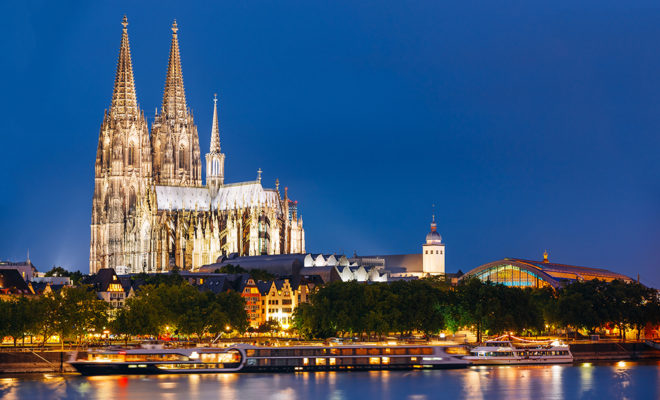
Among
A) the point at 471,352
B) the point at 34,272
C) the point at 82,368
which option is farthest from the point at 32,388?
the point at 34,272

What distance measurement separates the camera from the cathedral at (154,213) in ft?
572

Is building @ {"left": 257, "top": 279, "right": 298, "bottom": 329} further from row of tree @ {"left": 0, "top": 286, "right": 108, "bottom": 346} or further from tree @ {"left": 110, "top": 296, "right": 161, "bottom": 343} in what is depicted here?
row of tree @ {"left": 0, "top": 286, "right": 108, "bottom": 346}

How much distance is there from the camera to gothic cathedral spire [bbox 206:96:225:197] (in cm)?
19006

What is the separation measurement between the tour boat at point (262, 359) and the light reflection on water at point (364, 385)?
1596 millimetres

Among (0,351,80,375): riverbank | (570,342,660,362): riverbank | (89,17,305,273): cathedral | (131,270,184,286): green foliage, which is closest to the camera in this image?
(0,351,80,375): riverbank

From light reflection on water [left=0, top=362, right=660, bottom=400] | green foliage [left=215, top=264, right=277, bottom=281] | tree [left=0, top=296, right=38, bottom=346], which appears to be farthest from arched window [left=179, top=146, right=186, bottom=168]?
light reflection on water [left=0, top=362, right=660, bottom=400]

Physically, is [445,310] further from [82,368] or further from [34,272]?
[34,272]

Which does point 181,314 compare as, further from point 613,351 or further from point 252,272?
point 252,272

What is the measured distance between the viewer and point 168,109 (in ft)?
621

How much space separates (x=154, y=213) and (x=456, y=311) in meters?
77.2

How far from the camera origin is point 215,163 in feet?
629

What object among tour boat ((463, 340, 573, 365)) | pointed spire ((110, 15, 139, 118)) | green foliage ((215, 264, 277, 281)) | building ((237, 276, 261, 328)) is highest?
pointed spire ((110, 15, 139, 118))

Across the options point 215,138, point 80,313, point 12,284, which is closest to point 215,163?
point 215,138

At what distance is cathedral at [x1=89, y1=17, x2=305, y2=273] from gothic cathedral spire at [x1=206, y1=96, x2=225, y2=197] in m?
3.02
